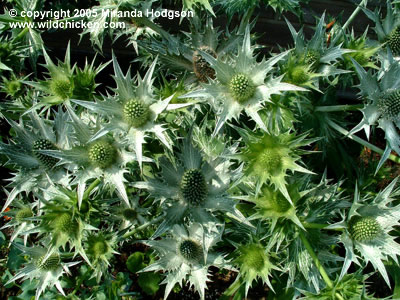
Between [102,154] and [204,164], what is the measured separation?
0.42 meters

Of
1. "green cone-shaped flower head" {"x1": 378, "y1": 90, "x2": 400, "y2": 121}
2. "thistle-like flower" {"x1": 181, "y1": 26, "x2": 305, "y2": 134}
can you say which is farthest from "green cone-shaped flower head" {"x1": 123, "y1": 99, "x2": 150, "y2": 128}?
"green cone-shaped flower head" {"x1": 378, "y1": 90, "x2": 400, "y2": 121}

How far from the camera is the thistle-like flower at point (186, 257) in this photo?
1590mm

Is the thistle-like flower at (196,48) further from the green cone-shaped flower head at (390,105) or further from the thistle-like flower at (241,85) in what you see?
the green cone-shaped flower head at (390,105)

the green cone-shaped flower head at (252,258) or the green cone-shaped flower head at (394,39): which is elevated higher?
the green cone-shaped flower head at (394,39)

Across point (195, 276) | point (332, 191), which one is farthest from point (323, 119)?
point (195, 276)

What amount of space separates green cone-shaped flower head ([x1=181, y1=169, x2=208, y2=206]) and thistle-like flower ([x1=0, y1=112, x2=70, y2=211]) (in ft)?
1.62

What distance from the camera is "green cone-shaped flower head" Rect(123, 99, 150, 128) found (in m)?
1.37

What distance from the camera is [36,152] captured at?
1548 millimetres

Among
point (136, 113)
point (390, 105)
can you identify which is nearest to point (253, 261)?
point (136, 113)

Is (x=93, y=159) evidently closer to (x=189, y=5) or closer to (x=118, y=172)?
(x=118, y=172)

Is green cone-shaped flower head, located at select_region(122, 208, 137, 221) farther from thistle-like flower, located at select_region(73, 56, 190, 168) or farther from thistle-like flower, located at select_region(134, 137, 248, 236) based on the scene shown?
thistle-like flower, located at select_region(73, 56, 190, 168)

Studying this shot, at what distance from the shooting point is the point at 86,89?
151 centimetres

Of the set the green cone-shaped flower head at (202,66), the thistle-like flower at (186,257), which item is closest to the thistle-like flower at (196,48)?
the green cone-shaped flower head at (202,66)

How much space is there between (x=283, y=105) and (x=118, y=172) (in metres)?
0.72
